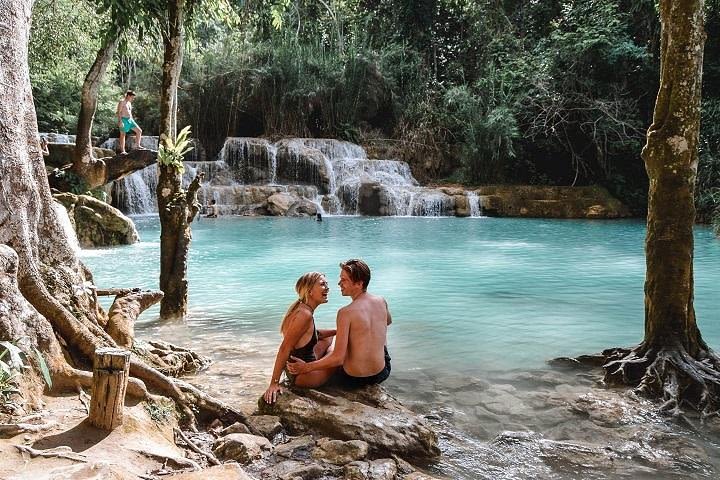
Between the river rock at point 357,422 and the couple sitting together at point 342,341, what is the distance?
0.55 ft

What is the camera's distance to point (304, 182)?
25.5m

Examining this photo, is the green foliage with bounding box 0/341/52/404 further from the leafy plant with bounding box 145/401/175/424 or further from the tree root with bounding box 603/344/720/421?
the tree root with bounding box 603/344/720/421

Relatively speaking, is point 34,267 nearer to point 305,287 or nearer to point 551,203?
point 305,287

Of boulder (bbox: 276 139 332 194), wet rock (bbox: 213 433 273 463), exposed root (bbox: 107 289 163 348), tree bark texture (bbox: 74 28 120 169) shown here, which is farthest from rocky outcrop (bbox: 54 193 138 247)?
wet rock (bbox: 213 433 273 463)

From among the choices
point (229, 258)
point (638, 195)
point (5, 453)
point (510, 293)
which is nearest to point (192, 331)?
point (5, 453)

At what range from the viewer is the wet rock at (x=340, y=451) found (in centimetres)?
355

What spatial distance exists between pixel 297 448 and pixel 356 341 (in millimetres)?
886

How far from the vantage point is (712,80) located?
22516 mm

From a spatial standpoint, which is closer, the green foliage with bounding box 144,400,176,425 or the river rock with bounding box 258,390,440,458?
the green foliage with bounding box 144,400,176,425

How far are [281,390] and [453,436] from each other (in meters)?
1.28

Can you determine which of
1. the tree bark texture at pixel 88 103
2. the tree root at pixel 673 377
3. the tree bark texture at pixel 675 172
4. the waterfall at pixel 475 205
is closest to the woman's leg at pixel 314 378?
the tree root at pixel 673 377

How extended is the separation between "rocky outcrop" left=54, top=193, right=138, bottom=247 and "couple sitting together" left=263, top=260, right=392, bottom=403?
11.6 metres

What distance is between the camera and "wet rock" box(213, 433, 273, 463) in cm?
352

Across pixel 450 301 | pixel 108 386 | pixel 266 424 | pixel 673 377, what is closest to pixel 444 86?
pixel 450 301
